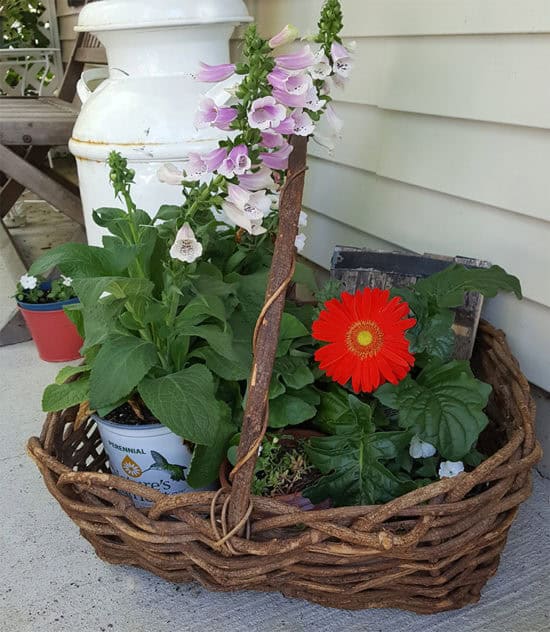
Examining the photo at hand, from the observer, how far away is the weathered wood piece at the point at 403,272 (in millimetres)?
1124

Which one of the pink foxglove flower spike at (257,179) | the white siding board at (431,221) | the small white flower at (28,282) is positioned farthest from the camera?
the small white flower at (28,282)

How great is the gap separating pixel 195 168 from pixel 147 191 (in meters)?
0.63

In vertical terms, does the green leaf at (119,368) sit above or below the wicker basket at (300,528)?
above

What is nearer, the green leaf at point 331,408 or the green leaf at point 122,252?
the green leaf at point 122,252

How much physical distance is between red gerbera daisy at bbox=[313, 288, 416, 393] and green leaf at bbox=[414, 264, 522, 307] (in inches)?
4.8

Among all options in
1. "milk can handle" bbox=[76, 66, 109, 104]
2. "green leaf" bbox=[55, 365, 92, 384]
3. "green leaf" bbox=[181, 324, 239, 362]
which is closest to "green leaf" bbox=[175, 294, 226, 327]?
"green leaf" bbox=[181, 324, 239, 362]

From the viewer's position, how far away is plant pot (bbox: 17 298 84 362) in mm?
1689

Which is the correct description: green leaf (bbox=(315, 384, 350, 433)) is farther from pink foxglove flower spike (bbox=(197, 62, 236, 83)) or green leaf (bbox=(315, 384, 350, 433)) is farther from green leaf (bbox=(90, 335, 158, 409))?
pink foxglove flower spike (bbox=(197, 62, 236, 83))

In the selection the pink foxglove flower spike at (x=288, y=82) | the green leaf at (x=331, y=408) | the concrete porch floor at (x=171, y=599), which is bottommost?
the concrete porch floor at (x=171, y=599)

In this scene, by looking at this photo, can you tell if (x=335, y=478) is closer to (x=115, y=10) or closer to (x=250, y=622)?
(x=250, y=622)

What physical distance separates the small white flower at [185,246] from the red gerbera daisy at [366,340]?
0.22m

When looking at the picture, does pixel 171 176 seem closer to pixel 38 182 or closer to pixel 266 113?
pixel 266 113

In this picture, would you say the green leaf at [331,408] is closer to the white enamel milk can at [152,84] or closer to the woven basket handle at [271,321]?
the woven basket handle at [271,321]

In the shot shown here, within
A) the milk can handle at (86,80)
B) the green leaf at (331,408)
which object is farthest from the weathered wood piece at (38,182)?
the green leaf at (331,408)
